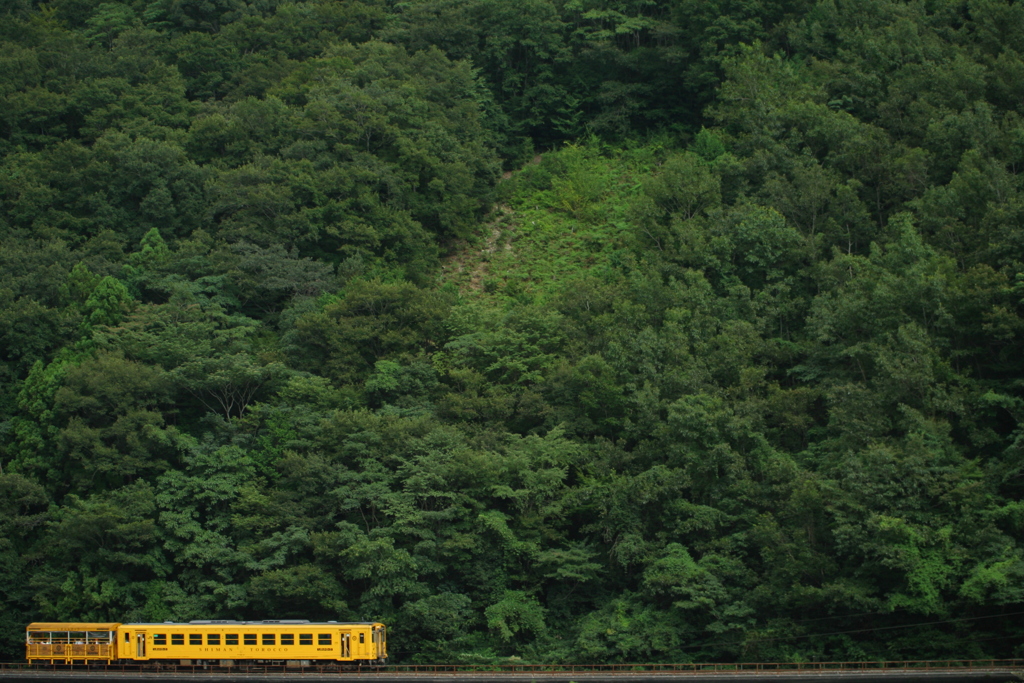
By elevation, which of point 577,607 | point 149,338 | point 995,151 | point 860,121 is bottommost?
point 577,607

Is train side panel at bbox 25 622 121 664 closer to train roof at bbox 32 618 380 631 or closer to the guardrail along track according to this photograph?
train roof at bbox 32 618 380 631

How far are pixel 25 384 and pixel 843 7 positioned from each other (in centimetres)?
4474

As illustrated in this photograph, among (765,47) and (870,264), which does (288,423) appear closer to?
(870,264)

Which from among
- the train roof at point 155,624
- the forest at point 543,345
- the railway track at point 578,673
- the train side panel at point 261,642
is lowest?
the railway track at point 578,673

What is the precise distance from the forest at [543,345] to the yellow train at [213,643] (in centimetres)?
175

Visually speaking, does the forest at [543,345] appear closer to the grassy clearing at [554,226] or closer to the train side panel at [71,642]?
the grassy clearing at [554,226]

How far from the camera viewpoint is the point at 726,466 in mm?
39250

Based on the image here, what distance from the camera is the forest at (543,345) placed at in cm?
3719

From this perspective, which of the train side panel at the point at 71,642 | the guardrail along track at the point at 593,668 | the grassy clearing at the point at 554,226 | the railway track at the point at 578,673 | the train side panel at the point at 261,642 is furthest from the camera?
the grassy clearing at the point at 554,226

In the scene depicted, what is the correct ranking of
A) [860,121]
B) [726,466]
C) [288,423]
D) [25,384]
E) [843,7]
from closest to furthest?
1. [726,466]
2. [288,423]
3. [25,384]
4. [860,121]
5. [843,7]

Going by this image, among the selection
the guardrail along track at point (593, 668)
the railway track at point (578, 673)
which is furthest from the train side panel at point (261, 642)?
the railway track at point (578, 673)

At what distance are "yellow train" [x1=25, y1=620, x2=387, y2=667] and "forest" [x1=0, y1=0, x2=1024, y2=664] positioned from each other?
5.75 ft

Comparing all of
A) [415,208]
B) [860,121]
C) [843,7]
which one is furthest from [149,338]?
[843,7]

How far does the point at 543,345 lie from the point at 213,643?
17.0m
